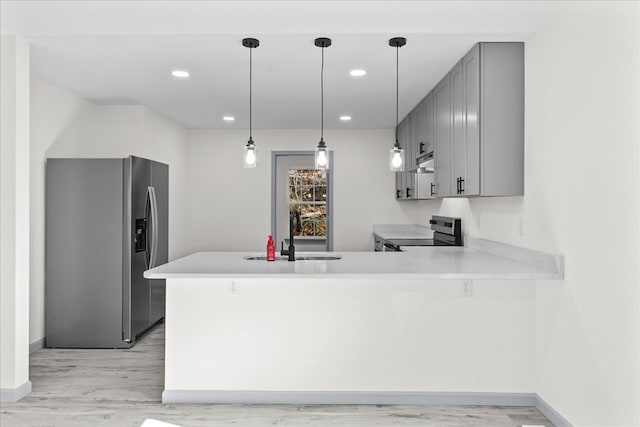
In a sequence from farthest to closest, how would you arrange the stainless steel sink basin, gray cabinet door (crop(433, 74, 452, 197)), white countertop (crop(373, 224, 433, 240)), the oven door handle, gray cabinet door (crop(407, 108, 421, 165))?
white countertop (crop(373, 224, 433, 240))
gray cabinet door (crop(407, 108, 421, 165))
the oven door handle
gray cabinet door (crop(433, 74, 452, 197))
the stainless steel sink basin

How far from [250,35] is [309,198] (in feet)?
16.6

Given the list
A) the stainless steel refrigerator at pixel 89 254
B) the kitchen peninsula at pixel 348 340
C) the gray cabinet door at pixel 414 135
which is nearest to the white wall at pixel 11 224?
the kitchen peninsula at pixel 348 340

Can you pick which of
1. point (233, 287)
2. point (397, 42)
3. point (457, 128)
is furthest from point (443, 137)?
point (233, 287)

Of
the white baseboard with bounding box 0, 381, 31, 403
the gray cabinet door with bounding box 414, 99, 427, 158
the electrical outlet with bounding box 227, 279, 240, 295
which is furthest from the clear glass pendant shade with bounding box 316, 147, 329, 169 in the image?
the white baseboard with bounding box 0, 381, 31, 403

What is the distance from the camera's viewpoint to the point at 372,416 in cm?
280

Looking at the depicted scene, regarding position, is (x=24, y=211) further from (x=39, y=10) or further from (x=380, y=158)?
(x=380, y=158)

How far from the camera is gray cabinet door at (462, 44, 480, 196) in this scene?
3.13 m

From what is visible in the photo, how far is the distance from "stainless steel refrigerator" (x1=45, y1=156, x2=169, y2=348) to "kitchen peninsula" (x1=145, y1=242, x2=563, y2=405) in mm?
1534

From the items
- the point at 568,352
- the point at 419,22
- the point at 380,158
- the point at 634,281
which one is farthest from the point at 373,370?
the point at 380,158

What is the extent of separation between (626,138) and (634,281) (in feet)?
2.03

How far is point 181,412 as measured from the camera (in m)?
2.85

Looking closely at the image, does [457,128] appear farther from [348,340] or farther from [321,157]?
[348,340]

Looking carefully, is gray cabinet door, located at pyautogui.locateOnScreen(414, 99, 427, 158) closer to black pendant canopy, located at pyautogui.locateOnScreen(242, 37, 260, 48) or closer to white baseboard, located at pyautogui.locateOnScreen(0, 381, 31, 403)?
black pendant canopy, located at pyautogui.locateOnScreen(242, 37, 260, 48)

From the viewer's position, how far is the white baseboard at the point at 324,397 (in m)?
2.97
